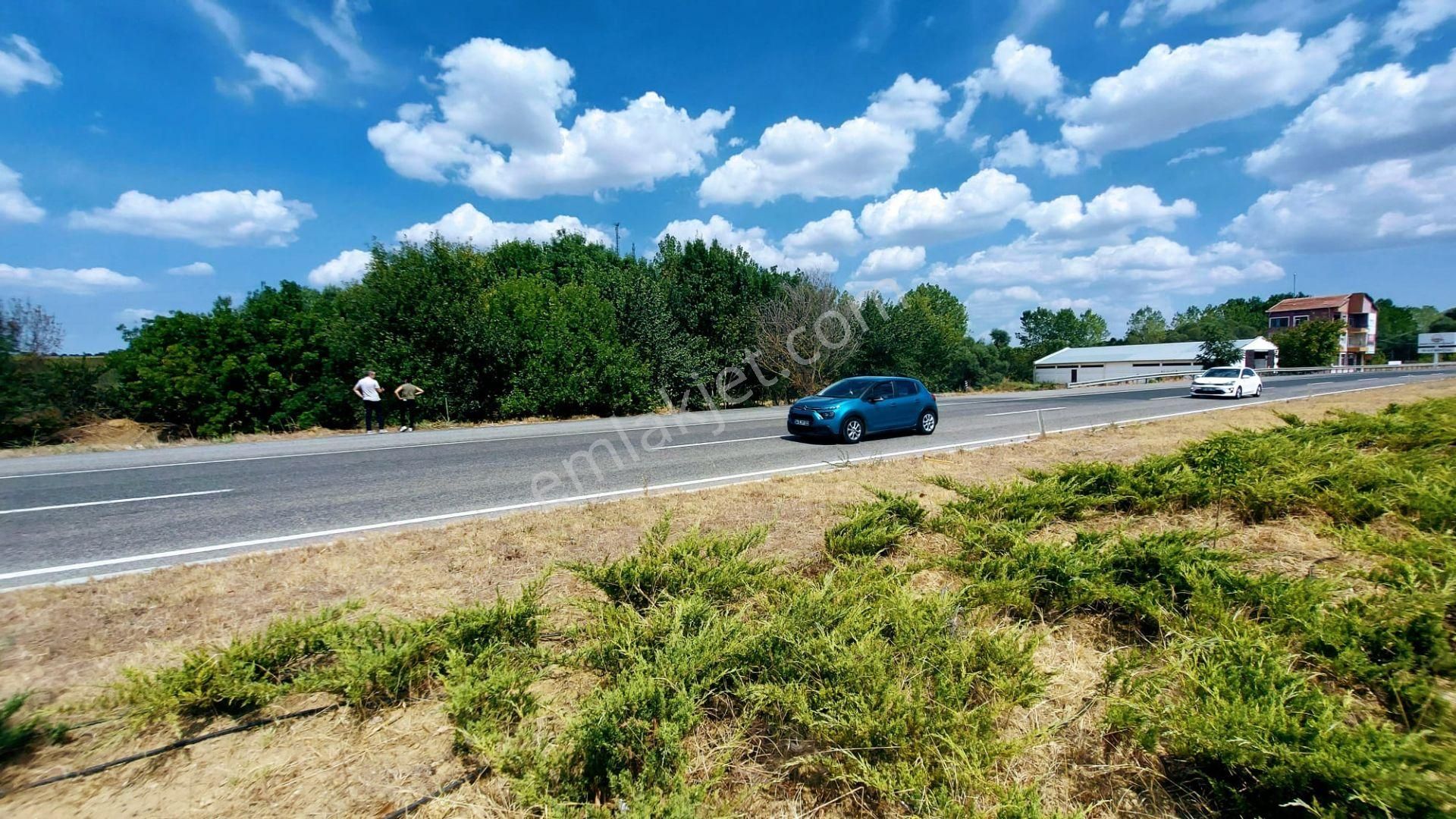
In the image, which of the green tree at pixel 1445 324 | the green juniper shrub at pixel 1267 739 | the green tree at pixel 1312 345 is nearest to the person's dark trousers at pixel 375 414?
the green juniper shrub at pixel 1267 739

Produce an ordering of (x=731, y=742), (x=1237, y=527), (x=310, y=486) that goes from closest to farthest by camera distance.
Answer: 1. (x=731, y=742)
2. (x=1237, y=527)
3. (x=310, y=486)

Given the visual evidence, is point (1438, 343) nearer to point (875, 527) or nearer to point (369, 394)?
point (875, 527)

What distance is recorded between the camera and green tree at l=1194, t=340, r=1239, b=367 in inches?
2211

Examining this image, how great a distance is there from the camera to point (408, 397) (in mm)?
17031

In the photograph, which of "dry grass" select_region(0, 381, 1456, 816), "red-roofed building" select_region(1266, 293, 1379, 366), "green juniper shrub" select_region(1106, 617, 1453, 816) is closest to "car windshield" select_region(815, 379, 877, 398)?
"dry grass" select_region(0, 381, 1456, 816)

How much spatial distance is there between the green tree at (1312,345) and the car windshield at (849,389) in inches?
3085

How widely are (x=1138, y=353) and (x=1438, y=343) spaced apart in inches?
2707

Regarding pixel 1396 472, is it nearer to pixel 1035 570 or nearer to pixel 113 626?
pixel 1035 570

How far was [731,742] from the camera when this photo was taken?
2277 mm

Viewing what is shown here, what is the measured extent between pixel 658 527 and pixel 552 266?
3816 centimetres

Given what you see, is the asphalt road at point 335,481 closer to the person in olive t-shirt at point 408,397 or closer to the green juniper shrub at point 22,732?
the person in olive t-shirt at point 408,397

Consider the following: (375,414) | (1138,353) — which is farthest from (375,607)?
(1138,353)

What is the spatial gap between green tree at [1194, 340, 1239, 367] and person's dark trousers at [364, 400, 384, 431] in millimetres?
68633

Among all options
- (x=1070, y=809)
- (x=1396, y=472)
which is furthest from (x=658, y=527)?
(x=1396, y=472)
